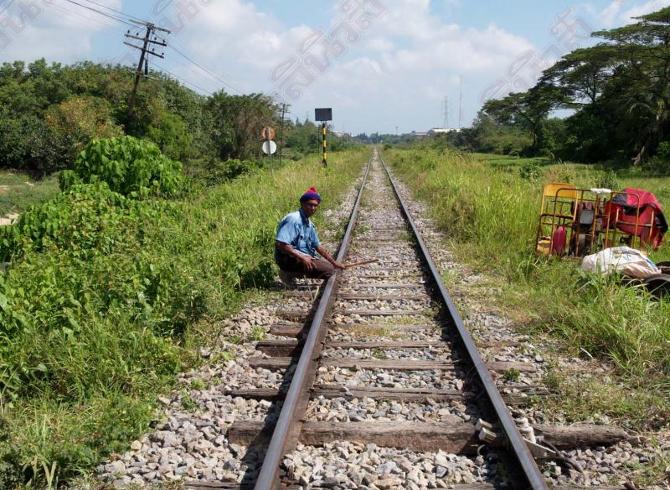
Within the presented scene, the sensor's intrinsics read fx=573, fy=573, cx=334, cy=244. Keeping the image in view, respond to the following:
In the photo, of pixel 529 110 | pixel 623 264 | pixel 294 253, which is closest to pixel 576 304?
pixel 623 264

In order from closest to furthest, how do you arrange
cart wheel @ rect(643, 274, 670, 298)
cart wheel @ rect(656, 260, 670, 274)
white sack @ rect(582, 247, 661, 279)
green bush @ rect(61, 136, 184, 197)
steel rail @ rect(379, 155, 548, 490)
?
steel rail @ rect(379, 155, 548, 490), cart wheel @ rect(643, 274, 670, 298), white sack @ rect(582, 247, 661, 279), cart wheel @ rect(656, 260, 670, 274), green bush @ rect(61, 136, 184, 197)

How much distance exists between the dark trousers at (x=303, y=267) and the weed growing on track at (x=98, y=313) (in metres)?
0.29

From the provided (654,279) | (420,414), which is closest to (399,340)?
(420,414)

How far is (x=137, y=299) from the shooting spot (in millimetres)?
4918

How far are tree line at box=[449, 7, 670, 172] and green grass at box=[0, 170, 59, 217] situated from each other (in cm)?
2947

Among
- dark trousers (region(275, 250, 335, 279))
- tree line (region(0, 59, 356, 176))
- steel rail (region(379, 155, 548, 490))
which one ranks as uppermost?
tree line (region(0, 59, 356, 176))

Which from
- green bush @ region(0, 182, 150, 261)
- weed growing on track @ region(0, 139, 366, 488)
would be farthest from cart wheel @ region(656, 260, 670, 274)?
green bush @ region(0, 182, 150, 261)

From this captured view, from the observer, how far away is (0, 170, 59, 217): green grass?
23.7 m

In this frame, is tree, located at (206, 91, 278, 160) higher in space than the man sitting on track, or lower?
higher

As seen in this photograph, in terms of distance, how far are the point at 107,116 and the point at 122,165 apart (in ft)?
94.4

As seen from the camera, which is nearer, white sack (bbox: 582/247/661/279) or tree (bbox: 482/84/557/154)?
white sack (bbox: 582/247/661/279)

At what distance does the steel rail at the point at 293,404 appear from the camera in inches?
108

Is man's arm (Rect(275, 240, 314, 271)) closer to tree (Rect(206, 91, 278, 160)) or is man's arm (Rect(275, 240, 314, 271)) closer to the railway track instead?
the railway track

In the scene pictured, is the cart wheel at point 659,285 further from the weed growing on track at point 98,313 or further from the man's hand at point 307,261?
the weed growing on track at point 98,313
